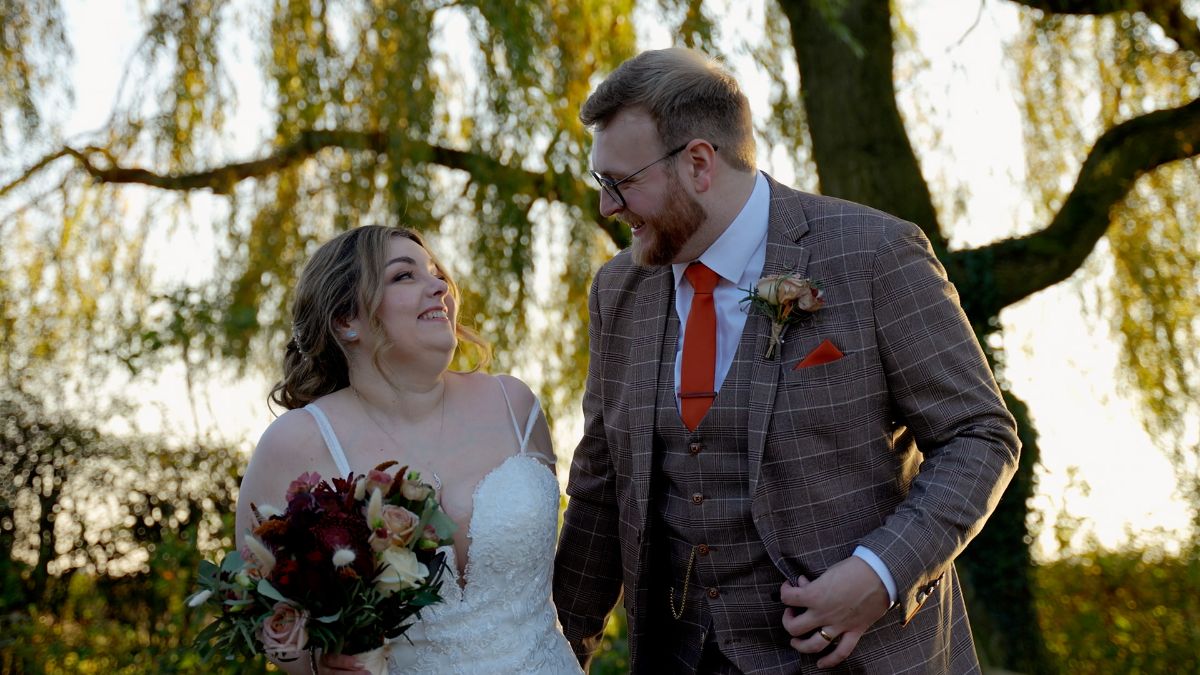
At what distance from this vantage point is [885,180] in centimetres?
618

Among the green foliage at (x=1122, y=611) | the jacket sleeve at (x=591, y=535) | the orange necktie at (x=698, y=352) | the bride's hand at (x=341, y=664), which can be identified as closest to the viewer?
the bride's hand at (x=341, y=664)

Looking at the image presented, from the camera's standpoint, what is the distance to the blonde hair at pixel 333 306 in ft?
11.0

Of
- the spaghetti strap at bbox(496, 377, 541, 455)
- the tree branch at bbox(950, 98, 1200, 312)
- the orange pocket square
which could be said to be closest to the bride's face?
the spaghetti strap at bbox(496, 377, 541, 455)

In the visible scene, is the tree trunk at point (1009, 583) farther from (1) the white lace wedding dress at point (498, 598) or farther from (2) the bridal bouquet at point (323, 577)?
(2) the bridal bouquet at point (323, 577)

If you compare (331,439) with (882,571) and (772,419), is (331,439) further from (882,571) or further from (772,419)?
(882,571)

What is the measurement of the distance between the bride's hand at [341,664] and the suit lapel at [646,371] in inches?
27.7

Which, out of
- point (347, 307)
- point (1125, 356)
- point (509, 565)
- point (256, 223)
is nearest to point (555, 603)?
point (509, 565)

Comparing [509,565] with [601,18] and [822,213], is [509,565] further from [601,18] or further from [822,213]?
[601,18]

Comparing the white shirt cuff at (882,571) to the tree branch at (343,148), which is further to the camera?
the tree branch at (343,148)

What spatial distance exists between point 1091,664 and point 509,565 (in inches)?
172

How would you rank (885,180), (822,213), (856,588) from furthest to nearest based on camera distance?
(885,180) → (822,213) → (856,588)

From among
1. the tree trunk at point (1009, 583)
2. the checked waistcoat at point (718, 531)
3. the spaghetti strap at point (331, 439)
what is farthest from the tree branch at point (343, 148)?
the checked waistcoat at point (718, 531)

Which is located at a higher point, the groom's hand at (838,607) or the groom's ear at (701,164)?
the groom's ear at (701,164)

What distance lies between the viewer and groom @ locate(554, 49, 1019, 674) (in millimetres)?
2672
